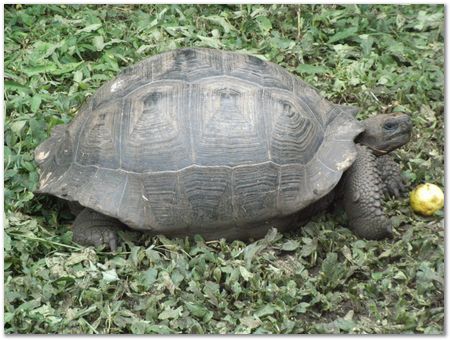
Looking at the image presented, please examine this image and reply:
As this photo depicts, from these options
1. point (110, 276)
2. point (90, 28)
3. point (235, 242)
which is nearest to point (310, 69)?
point (90, 28)

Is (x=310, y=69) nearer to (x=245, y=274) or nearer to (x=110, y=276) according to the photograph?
(x=245, y=274)

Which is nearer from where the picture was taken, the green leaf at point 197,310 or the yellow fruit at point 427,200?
the green leaf at point 197,310

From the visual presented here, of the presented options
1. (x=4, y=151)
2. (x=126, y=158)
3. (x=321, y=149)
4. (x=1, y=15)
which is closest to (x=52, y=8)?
(x=1, y=15)

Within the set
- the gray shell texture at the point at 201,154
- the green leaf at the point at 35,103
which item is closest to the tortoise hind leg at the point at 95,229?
the gray shell texture at the point at 201,154

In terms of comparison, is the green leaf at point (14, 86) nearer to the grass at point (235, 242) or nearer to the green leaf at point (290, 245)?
the grass at point (235, 242)

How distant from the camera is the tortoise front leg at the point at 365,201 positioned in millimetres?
5484

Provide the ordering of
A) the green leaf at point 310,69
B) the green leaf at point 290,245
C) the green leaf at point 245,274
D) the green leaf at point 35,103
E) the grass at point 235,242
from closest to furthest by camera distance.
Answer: the grass at point 235,242
the green leaf at point 245,274
the green leaf at point 290,245
the green leaf at point 35,103
the green leaf at point 310,69

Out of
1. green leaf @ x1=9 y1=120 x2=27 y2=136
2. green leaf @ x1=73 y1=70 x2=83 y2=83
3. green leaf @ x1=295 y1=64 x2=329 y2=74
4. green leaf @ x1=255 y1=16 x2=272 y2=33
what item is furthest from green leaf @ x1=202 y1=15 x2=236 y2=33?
green leaf @ x1=9 y1=120 x2=27 y2=136

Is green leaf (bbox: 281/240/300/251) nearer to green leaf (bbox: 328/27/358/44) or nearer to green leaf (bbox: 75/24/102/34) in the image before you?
green leaf (bbox: 328/27/358/44)

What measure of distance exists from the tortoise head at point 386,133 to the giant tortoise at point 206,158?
0.88ft

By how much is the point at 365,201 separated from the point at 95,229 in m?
1.96

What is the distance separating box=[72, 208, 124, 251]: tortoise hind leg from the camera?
542cm

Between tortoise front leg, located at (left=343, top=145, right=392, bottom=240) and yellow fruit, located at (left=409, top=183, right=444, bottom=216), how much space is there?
0.32 metres

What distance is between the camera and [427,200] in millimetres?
5727
